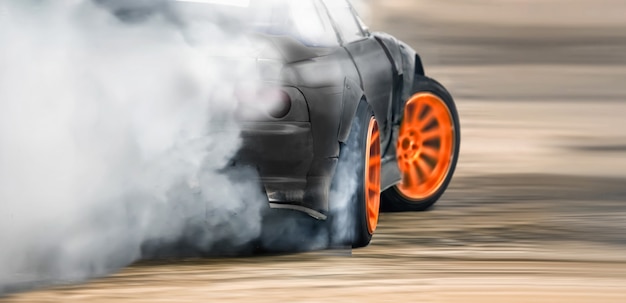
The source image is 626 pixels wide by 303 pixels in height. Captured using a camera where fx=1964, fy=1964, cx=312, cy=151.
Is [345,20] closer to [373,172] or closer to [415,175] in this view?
[373,172]

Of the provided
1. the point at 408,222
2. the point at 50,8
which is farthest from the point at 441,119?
the point at 50,8

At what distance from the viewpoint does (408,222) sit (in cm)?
1066

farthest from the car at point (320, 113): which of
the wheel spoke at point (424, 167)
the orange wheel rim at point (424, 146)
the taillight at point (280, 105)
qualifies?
the wheel spoke at point (424, 167)

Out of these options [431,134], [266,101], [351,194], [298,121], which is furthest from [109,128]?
[431,134]

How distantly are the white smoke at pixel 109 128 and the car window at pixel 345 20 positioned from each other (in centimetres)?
130

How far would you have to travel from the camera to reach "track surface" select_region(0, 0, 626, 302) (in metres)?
7.93

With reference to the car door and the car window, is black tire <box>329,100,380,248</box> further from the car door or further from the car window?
the car window

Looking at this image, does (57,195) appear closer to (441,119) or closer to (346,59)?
(346,59)

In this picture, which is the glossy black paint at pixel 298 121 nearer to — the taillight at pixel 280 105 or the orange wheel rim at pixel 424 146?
the taillight at pixel 280 105

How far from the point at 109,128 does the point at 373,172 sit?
1.70 metres

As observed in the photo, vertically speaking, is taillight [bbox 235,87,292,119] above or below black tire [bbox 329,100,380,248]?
above

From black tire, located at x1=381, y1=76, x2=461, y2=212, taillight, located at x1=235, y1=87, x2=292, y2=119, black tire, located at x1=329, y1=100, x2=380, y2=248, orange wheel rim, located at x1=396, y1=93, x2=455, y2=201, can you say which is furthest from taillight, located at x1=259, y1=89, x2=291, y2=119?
orange wheel rim, located at x1=396, y1=93, x2=455, y2=201

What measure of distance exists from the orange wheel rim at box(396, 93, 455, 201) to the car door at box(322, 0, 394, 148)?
726 millimetres

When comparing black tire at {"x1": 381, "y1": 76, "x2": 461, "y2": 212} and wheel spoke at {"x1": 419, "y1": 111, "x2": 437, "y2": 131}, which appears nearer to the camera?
black tire at {"x1": 381, "y1": 76, "x2": 461, "y2": 212}
